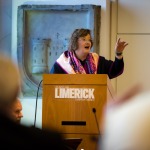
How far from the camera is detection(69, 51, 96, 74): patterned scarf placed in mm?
3328

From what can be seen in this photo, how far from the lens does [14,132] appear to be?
0.97 metres

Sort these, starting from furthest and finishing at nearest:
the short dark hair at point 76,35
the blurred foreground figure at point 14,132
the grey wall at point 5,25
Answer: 1. the grey wall at point 5,25
2. the short dark hair at point 76,35
3. the blurred foreground figure at point 14,132

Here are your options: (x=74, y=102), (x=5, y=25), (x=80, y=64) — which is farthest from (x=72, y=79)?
(x=5, y=25)

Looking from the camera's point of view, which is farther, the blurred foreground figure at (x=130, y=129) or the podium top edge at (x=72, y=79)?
the podium top edge at (x=72, y=79)

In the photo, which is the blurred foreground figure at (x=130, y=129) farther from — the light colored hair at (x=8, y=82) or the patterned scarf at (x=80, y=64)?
the patterned scarf at (x=80, y=64)

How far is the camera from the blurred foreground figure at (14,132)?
0.96 metres

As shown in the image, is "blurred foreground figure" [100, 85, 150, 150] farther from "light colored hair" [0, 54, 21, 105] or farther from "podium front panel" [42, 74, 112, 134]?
"podium front panel" [42, 74, 112, 134]

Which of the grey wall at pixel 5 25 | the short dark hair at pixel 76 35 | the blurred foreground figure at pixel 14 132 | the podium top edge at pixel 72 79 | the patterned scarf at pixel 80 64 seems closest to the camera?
the blurred foreground figure at pixel 14 132

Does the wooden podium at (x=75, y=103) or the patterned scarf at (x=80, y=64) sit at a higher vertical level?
the patterned scarf at (x=80, y=64)

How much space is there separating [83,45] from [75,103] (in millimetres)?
726

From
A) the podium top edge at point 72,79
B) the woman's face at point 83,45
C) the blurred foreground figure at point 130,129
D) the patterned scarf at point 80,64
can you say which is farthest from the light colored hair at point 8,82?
the woman's face at point 83,45

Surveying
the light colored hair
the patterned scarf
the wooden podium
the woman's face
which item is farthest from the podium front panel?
the light colored hair

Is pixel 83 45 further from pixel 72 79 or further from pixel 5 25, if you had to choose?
pixel 5 25

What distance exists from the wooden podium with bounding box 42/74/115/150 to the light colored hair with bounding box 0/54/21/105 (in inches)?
69.8
